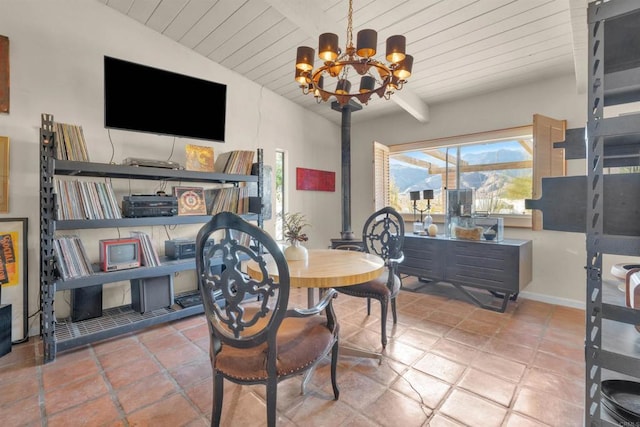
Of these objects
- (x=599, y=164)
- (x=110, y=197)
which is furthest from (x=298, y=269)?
(x=110, y=197)

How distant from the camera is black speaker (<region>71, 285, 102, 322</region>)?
2459 mm

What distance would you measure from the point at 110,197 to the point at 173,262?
0.75m

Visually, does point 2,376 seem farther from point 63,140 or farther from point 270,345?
point 270,345

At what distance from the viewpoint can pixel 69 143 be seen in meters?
2.18

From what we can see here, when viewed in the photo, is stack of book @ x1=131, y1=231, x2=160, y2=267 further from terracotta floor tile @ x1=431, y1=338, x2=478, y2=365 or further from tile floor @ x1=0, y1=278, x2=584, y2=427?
terracotta floor tile @ x1=431, y1=338, x2=478, y2=365

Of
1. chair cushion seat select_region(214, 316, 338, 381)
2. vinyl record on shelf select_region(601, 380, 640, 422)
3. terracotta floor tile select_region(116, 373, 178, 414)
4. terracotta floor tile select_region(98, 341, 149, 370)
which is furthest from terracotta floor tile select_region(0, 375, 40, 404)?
vinyl record on shelf select_region(601, 380, 640, 422)

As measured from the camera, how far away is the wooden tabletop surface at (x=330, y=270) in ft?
4.99

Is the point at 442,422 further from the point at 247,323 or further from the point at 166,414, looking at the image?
the point at 166,414

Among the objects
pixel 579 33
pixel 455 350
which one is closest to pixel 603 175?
pixel 455 350

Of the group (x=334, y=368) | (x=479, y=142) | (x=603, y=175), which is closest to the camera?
(x=603, y=175)

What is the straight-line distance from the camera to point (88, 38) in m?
2.55

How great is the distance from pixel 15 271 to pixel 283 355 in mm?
2440

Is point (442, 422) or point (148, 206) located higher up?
point (148, 206)

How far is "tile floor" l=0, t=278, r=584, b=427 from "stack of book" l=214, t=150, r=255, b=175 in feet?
5.12
